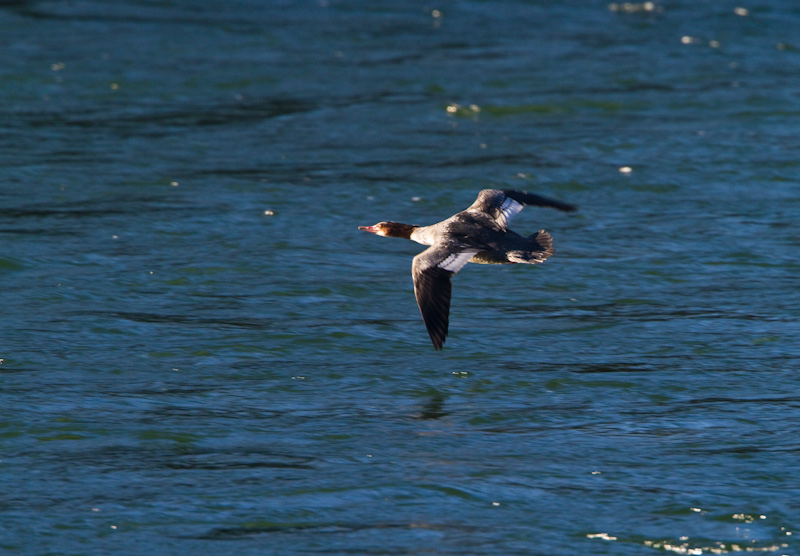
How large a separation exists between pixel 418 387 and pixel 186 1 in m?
13.5

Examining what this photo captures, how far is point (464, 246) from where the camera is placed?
7.46 meters

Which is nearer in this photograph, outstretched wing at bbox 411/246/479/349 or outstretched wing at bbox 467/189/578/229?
outstretched wing at bbox 411/246/479/349

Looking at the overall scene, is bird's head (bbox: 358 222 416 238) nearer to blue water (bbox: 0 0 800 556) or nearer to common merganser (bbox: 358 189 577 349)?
common merganser (bbox: 358 189 577 349)

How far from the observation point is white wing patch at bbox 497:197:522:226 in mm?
8188

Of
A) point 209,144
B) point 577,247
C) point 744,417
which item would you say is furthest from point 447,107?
point 744,417

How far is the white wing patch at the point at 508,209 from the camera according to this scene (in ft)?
26.9

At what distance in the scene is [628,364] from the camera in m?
7.61

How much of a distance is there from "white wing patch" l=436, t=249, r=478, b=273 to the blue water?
69 cm

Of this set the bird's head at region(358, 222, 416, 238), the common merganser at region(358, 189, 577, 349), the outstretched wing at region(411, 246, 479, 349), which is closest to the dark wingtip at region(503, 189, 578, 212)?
the common merganser at region(358, 189, 577, 349)

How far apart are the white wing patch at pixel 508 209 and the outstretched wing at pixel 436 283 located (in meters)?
0.86

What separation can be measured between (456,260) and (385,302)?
164cm

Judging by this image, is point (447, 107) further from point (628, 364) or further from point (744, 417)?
point (744, 417)

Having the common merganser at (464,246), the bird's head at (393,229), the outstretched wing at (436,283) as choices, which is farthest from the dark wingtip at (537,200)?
the outstretched wing at (436,283)

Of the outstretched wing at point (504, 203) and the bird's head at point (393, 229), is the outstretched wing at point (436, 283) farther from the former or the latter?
the bird's head at point (393, 229)
